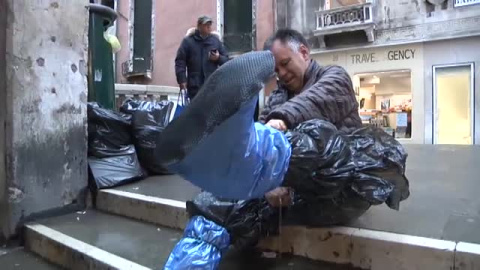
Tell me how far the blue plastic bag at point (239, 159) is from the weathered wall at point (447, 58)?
9560mm

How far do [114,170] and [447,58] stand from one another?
8930 mm

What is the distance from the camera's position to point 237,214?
1826mm

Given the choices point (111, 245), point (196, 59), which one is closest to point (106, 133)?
point (111, 245)

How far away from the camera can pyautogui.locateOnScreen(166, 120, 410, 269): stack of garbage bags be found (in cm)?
161

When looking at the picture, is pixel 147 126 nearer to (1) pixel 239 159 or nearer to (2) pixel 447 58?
(1) pixel 239 159

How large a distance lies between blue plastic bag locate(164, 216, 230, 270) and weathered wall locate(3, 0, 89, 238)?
1.69 m

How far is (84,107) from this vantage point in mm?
3338

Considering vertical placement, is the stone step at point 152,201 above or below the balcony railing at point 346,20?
below

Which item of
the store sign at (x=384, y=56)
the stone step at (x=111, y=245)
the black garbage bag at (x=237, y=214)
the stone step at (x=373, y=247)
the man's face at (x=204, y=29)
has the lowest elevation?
the stone step at (x=111, y=245)

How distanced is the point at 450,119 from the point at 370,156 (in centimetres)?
932

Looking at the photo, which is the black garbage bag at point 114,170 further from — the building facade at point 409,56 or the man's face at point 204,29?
the building facade at point 409,56

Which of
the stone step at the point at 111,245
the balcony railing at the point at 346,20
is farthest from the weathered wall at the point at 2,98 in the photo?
the balcony railing at the point at 346,20

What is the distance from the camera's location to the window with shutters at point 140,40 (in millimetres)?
14945

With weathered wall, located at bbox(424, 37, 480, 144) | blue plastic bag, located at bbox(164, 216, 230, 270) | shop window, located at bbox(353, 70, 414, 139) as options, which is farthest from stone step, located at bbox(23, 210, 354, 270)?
weathered wall, located at bbox(424, 37, 480, 144)
